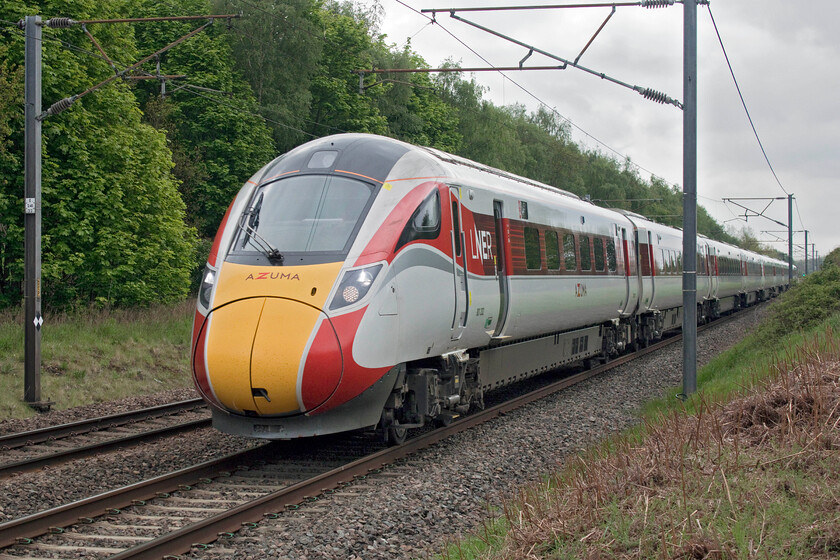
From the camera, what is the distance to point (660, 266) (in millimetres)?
22250

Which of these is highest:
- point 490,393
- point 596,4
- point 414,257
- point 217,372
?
point 596,4

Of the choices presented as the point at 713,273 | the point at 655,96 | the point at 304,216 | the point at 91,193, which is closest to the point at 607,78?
the point at 655,96

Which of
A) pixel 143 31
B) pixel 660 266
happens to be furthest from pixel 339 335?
pixel 143 31

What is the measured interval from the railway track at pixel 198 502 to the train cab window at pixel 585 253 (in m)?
6.41

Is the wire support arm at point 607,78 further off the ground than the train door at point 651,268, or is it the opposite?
the wire support arm at point 607,78

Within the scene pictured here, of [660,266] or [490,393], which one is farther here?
[660,266]

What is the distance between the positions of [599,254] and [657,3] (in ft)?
17.3

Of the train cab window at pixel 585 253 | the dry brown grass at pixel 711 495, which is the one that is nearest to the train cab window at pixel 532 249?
the train cab window at pixel 585 253

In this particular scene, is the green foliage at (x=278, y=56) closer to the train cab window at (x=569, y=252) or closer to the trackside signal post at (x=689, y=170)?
the train cab window at (x=569, y=252)

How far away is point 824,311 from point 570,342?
562cm

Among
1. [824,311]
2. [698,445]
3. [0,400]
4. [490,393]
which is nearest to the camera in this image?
[698,445]

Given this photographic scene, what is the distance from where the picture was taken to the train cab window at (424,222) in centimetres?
866

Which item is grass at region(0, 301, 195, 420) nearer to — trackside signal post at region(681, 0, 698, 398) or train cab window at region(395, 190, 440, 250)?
train cab window at region(395, 190, 440, 250)

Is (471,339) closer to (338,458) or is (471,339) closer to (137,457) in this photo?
(338,458)
